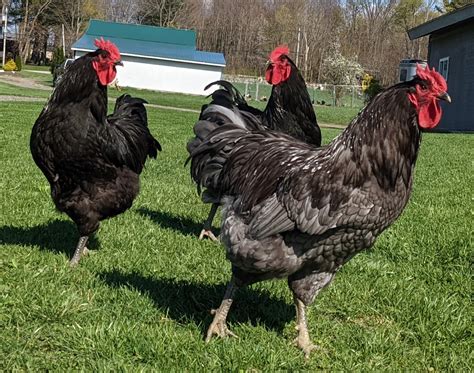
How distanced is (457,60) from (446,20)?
1.81 m

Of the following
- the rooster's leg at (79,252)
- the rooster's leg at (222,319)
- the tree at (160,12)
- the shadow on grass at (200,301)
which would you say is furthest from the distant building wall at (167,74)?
the rooster's leg at (222,319)

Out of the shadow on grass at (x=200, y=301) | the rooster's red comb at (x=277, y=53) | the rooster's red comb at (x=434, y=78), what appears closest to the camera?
the rooster's red comb at (x=434, y=78)

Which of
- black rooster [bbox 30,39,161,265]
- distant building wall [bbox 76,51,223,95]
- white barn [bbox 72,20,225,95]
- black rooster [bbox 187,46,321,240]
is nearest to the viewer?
black rooster [bbox 30,39,161,265]

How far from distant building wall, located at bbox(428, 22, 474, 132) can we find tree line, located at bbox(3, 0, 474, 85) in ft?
102

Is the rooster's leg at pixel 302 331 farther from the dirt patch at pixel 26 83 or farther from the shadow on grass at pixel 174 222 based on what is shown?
the dirt patch at pixel 26 83

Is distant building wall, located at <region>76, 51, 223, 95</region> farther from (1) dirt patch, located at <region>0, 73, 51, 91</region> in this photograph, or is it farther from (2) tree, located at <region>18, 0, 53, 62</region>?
(2) tree, located at <region>18, 0, 53, 62</region>

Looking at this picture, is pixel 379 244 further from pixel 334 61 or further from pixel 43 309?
pixel 334 61

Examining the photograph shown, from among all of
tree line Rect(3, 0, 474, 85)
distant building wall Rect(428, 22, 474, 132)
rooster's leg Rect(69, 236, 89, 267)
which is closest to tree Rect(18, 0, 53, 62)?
tree line Rect(3, 0, 474, 85)

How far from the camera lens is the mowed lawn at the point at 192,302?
11.2 feet

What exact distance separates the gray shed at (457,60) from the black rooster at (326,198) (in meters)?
20.6

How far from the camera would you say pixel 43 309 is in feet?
12.7

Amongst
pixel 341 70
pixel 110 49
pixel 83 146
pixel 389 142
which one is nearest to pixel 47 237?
pixel 83 146

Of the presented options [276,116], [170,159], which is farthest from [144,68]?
[276,116]

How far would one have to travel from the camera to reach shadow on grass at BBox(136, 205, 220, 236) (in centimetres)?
621
